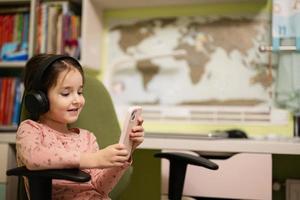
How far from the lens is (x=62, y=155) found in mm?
953

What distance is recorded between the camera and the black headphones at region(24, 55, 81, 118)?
101 centimetres

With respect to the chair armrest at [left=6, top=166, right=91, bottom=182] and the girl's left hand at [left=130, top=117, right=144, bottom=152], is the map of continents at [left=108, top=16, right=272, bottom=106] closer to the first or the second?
the girl's left hand at [left=130, top=117, right=144, bottom=152]

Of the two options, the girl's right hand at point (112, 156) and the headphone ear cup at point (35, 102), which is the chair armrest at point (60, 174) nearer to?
the girl's right hand at point (112, 156)

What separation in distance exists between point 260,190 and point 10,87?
4.85 feet

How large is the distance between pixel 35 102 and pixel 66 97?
0.11m

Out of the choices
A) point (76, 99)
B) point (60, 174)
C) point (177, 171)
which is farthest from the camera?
point (177, 171)

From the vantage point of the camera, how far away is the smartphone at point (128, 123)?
99 cm

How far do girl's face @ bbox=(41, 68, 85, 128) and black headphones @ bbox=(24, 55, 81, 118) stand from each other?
36mm

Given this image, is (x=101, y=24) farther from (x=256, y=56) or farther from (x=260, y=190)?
(x=260, y=190)

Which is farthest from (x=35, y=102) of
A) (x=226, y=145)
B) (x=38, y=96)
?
(x=226, y=145)

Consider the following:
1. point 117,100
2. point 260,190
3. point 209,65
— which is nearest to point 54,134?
point 260,190

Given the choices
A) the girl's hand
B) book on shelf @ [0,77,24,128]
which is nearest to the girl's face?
the girl's hand

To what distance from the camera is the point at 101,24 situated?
210cm

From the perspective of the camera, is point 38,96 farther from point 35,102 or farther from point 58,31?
point 58,31
